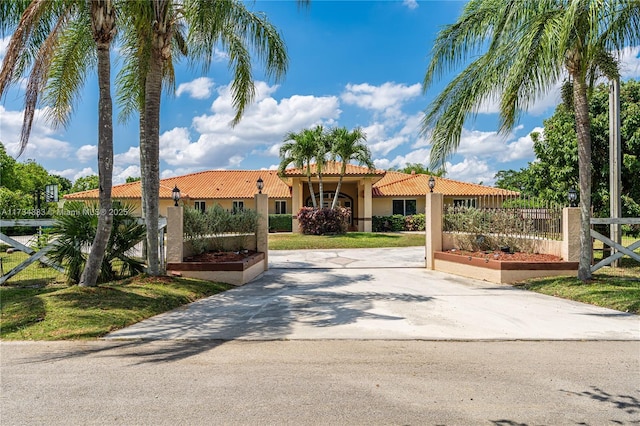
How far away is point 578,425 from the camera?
3277 mm

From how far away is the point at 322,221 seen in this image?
997 inches

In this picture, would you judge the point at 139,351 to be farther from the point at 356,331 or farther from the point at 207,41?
the point at 207,41

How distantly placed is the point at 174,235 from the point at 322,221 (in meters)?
15.4

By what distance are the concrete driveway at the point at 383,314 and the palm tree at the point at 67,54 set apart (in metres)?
2.65

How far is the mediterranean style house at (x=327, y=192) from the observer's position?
28.7 m

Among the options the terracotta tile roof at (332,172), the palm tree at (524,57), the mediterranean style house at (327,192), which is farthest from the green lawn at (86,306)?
the mediterranean style house at (327,192)

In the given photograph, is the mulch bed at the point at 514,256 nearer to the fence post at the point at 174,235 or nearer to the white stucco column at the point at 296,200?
the fence post at the point at 174,235

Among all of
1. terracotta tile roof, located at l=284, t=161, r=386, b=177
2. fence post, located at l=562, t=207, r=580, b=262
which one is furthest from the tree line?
terracotta tile roof, located at l=284, t=161, r=386, b=177

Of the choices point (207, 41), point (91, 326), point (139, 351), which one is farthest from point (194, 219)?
point (139, 351)

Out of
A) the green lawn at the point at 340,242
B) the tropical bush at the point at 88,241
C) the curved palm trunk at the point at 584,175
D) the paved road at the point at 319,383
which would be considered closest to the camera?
the paved road at the point at 319,383

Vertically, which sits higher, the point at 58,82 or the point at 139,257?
the point at 58,82

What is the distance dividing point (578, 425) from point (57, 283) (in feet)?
33.7

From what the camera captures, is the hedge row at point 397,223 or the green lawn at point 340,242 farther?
the hedge row at point 397,223

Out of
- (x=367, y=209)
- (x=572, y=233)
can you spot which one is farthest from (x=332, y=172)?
(x=572, y=233)
